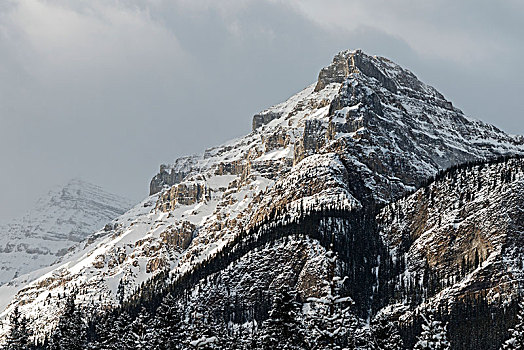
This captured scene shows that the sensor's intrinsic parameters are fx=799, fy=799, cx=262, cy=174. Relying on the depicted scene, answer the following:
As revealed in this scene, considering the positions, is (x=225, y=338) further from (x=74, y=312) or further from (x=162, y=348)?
(x=74, y=312)

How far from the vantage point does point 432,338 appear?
74938 millimetres

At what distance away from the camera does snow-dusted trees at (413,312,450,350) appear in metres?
74.5

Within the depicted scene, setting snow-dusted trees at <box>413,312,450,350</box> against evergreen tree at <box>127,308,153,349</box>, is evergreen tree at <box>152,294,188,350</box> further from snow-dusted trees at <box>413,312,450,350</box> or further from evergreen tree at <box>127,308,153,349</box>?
snow-dusted trees at <box>413,312,450,350</box>

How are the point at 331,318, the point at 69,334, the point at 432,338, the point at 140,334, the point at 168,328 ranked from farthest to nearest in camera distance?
1. the point at 140,334
2. the point at 69,334
3. the point at 168,328
4. the point at 432,338
5. the point at 331,318

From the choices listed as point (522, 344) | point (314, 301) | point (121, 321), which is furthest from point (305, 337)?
point (121, 321)

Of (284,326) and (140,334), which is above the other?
(140,334)

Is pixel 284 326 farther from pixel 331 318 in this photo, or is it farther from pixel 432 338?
pixel 432 338

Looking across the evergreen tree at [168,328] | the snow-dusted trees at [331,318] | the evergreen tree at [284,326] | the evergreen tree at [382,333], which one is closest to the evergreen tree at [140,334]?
the evergreen tree at [168,328]

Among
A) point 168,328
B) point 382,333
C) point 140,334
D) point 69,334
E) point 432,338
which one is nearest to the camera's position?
point 432,338

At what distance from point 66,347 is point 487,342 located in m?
122

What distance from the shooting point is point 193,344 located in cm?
8700

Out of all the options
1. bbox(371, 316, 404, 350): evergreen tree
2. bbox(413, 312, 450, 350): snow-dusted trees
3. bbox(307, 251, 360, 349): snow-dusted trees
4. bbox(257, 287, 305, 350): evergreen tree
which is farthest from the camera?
bbox(257, 287, 305, 350): evergreen tree

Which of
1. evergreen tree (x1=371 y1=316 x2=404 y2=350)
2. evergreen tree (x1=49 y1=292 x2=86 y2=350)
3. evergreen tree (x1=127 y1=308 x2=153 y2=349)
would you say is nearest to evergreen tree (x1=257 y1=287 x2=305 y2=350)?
evergreen tree (x1=371 y1=316 x2=404 y2=350)

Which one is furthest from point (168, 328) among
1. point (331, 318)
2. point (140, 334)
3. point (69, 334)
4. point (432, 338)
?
point (432, 338)
